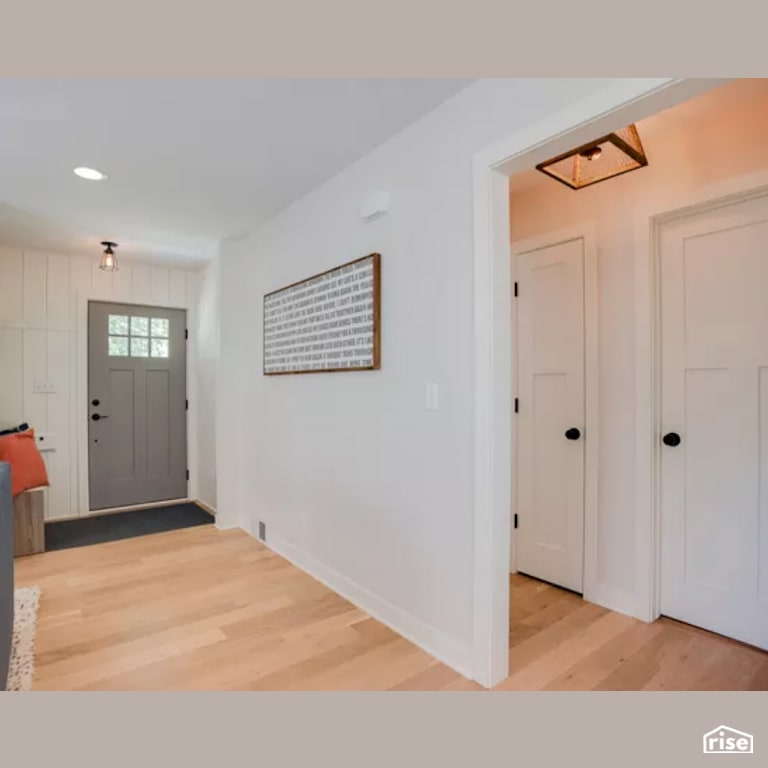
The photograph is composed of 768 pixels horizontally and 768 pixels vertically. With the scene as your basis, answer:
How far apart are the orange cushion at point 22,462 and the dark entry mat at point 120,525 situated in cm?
48

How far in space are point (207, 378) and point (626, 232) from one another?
11.6 ft

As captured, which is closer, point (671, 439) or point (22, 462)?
point (671, 439)

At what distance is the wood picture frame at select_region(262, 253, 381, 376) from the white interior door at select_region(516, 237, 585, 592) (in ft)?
3.40

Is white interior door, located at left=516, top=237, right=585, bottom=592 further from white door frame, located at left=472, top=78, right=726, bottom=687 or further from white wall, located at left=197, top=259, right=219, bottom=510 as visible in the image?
white wall, located at left=197, top=259, right=219, bottom=510

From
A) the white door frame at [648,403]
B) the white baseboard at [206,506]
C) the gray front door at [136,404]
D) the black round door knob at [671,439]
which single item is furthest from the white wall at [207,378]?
the black round door knob at [671,439]

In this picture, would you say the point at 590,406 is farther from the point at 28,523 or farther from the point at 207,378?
the point at 28,523

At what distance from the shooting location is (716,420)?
2.09 m

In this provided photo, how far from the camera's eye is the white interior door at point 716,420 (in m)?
1.97

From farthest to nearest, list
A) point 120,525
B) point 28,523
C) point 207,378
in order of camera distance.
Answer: point 207,378, point 120,525, point 28,523

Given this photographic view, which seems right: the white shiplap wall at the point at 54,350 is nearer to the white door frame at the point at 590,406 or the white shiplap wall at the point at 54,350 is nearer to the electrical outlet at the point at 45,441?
the electrical outlet at the point at 45,441

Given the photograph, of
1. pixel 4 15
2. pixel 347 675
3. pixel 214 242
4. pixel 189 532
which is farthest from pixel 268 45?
pixel 189 532

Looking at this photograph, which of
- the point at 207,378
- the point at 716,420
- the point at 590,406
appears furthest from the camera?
the point at 207,378

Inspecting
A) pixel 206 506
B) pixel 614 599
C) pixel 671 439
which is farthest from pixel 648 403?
pixel 206 506

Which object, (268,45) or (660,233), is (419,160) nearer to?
(268,45)
